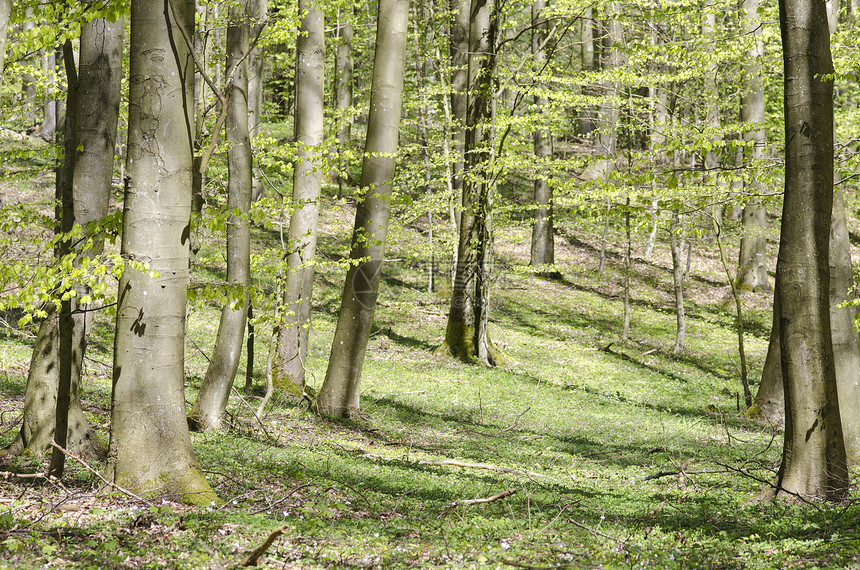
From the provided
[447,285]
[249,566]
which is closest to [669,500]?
[249,566]

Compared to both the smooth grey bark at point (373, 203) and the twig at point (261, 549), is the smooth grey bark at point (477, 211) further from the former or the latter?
the twig at point (261, 549)

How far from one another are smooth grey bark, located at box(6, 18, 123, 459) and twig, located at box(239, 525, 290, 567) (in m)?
2.53

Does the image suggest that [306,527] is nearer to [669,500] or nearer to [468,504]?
[468,504]

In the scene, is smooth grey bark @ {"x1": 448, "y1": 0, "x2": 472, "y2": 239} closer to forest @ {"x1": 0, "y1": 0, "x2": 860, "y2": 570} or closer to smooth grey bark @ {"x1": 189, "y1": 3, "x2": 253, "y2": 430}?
forest @ {"x1": 0, "y1": 0, "x2": 860, "y2": 570}

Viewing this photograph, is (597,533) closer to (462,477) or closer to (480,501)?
(480,501)

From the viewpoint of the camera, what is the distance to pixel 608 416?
11.5m

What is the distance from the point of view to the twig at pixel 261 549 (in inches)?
139

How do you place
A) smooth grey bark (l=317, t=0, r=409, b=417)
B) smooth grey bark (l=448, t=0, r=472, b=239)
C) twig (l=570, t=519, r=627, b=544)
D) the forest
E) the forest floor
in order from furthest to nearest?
1. smooth grey bark (l=448, t=0, r=472, b=239)
2. smooth grey bark (l=317, t=0, r=409, b=417)
3. twig (l=570, t=519, r=627, b=544)
4. the forest
5. the forest floor

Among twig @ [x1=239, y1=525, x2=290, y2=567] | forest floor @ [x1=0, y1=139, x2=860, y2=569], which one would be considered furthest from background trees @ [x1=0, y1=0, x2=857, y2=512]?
twig @ [x1=239, y1=525, x2=290, y2=567]

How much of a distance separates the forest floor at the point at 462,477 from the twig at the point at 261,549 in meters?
0.07

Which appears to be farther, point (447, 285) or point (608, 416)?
point (447, 285)

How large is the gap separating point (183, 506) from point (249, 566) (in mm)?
995

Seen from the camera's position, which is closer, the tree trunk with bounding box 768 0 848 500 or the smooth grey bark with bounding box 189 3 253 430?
the tree trunk with bounding box 768 0 848 500

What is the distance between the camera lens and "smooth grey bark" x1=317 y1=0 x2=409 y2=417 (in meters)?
9.12
